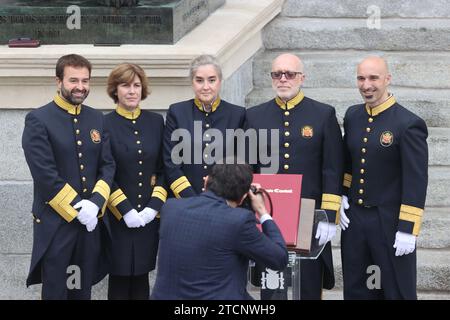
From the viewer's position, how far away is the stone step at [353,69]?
980 centimetres

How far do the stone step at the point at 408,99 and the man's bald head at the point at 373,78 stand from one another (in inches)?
86.7

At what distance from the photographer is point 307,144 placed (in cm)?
739

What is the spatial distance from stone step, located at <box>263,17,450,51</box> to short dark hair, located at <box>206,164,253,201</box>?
4.11 metres

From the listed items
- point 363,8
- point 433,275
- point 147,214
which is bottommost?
point 433,275

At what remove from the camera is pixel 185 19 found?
8.65 metres

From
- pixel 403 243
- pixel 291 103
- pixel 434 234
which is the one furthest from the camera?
pixel 434 234

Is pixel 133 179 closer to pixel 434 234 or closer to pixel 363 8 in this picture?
pixel 434 234

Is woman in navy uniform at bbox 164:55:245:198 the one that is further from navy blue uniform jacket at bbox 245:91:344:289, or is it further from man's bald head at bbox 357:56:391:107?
man's bald head at bbox 357:56:391:107

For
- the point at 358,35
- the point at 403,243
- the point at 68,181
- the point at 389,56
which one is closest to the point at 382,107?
the point at 403,243

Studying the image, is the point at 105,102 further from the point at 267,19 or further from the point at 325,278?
the point at 267,19

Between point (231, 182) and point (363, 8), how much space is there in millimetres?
4488

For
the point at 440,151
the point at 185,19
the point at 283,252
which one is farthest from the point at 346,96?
the point at 283,252

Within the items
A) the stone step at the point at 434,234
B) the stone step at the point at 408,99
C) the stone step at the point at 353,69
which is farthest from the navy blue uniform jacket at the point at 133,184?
the stone step at the point at 353,69

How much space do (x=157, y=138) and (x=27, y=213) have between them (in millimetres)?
1113
